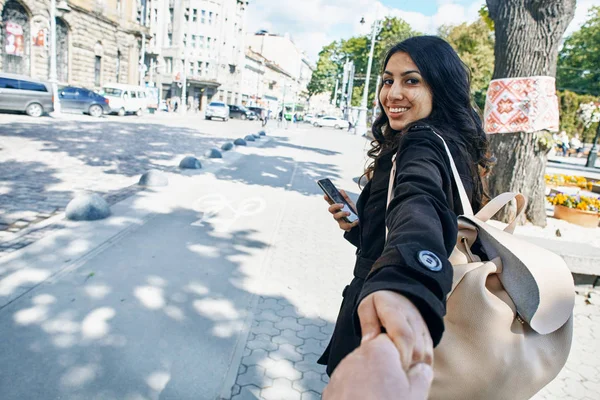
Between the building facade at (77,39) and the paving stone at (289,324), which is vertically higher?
the building facade at (77,39)

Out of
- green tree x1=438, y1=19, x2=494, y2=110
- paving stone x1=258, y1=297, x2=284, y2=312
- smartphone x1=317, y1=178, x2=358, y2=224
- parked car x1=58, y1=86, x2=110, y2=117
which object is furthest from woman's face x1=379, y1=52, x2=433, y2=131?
green tree x1=438, y1=19, x2=494, y2=110

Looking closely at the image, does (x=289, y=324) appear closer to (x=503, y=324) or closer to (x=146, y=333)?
(x=146, y=333)

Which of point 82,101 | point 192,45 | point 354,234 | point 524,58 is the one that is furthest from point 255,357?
point 192,45

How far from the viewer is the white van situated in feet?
94.5

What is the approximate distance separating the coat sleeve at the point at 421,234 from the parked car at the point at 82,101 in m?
27.9

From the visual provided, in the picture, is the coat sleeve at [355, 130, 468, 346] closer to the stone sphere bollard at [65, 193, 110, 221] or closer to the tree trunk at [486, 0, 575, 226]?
the tree trunk at [486, 0, 575, 226]

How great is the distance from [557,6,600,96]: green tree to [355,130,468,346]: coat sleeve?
50.2 meters

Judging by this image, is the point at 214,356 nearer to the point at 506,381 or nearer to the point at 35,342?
the point at 35,342

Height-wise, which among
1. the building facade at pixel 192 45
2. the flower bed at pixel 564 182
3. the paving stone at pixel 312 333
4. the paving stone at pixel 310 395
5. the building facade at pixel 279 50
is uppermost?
the building facade at pixel 279 50

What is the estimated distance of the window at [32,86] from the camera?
20558 millimetres

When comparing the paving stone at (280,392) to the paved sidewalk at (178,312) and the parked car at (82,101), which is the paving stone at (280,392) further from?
the parked car at (82,101)

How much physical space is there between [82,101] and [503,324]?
28.4 m

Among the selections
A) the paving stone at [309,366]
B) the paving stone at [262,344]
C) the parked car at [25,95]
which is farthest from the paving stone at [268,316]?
the parked car at [25,95]

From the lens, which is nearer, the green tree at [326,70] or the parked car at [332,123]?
the parked car at [332,123]
